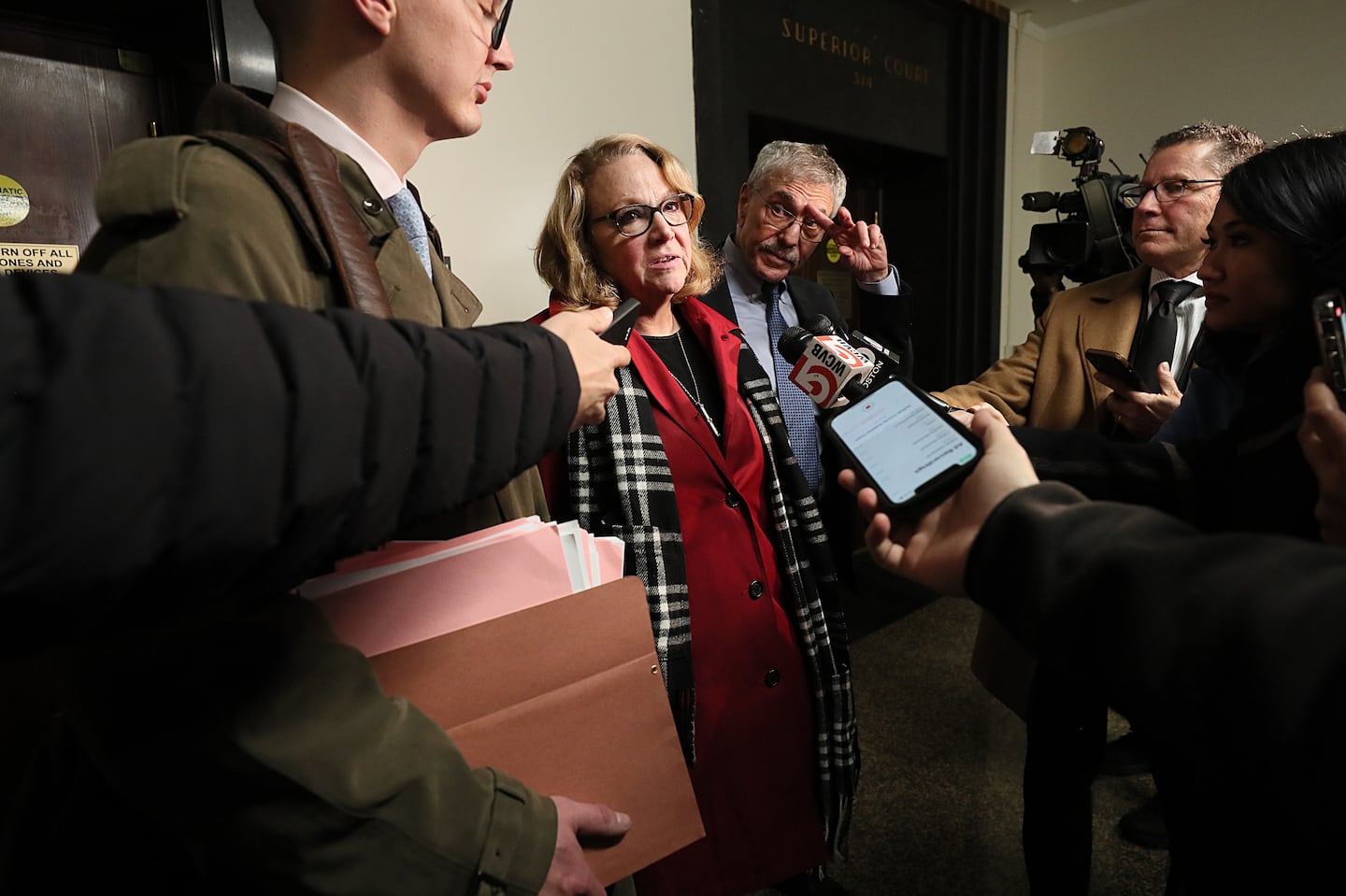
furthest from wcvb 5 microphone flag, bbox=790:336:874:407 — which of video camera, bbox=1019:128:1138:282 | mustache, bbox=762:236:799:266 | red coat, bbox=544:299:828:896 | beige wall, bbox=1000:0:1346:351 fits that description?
beige wall, bbox=1000:0:1346:351

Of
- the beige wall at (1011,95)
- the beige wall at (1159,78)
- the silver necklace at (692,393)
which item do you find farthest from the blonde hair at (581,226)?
the beige wall at (1159,78)

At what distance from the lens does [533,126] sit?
2.37m

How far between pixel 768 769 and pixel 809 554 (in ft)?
1.38

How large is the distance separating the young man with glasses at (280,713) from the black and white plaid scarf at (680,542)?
0.62 meters

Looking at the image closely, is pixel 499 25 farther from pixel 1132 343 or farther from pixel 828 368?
pixel 1132 343

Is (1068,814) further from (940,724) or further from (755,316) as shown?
(755,316)

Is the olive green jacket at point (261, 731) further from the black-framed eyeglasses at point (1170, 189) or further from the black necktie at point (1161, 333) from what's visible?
the black-framed eyeglasses at point (1170, 189)

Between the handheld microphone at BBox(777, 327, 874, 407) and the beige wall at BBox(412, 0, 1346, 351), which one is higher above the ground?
the beige wall at BBox(412, 0, 1346, 351)

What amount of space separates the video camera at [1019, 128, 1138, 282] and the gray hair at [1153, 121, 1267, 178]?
0.94 feet

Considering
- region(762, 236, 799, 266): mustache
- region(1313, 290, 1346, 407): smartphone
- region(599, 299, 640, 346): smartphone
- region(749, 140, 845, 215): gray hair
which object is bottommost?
region(1313, 290, 1346, 407): smartphone

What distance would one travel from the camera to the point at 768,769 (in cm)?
141

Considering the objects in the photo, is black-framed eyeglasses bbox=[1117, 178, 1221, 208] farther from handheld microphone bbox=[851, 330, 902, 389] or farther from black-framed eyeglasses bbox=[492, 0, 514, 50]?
black-framed eyeglasses bbox=[492, 0, 514, 50]

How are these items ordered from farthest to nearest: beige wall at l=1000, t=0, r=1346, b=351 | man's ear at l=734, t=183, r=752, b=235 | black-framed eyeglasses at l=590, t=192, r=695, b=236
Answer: beige wall at l=1000, t=0, r=1346, b=351, man's ear at l=734, t=183, r=752, b=235, black-framed eyeglasses at l=590, t=192, r=695, b=236

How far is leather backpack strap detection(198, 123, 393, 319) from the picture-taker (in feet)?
2.04
